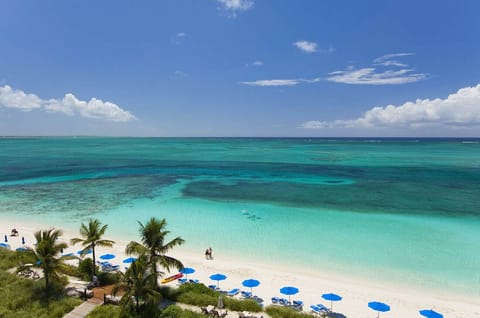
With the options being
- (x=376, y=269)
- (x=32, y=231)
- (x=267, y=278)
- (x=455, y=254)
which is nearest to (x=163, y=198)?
(x=32, y=231)

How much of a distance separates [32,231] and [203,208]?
1644cm

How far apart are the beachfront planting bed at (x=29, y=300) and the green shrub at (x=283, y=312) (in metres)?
9.70

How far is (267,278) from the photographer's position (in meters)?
17.7

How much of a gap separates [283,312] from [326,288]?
172 inches

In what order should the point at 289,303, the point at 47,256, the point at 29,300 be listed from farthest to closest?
the point at 289,303
the point at 47,256
the point at 29,300

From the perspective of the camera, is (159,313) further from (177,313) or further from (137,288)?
(137,288)

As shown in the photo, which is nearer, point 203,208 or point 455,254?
point 455,254

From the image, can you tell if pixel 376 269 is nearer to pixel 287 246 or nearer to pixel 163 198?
pixel 287 246

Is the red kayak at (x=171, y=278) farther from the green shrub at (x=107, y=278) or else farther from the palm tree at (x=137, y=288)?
the palm tree at (x=137, y=288)

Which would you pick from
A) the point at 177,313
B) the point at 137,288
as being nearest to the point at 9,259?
the point at 137,288

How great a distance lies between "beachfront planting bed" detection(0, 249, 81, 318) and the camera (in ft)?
42.9

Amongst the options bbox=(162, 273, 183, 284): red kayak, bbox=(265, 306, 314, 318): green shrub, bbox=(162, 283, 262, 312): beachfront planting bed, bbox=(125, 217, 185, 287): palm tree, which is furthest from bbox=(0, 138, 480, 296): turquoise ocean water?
bbox=(125, 217, 185, 287): palm tree

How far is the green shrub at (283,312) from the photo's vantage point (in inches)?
516

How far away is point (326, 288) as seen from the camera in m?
16.5
